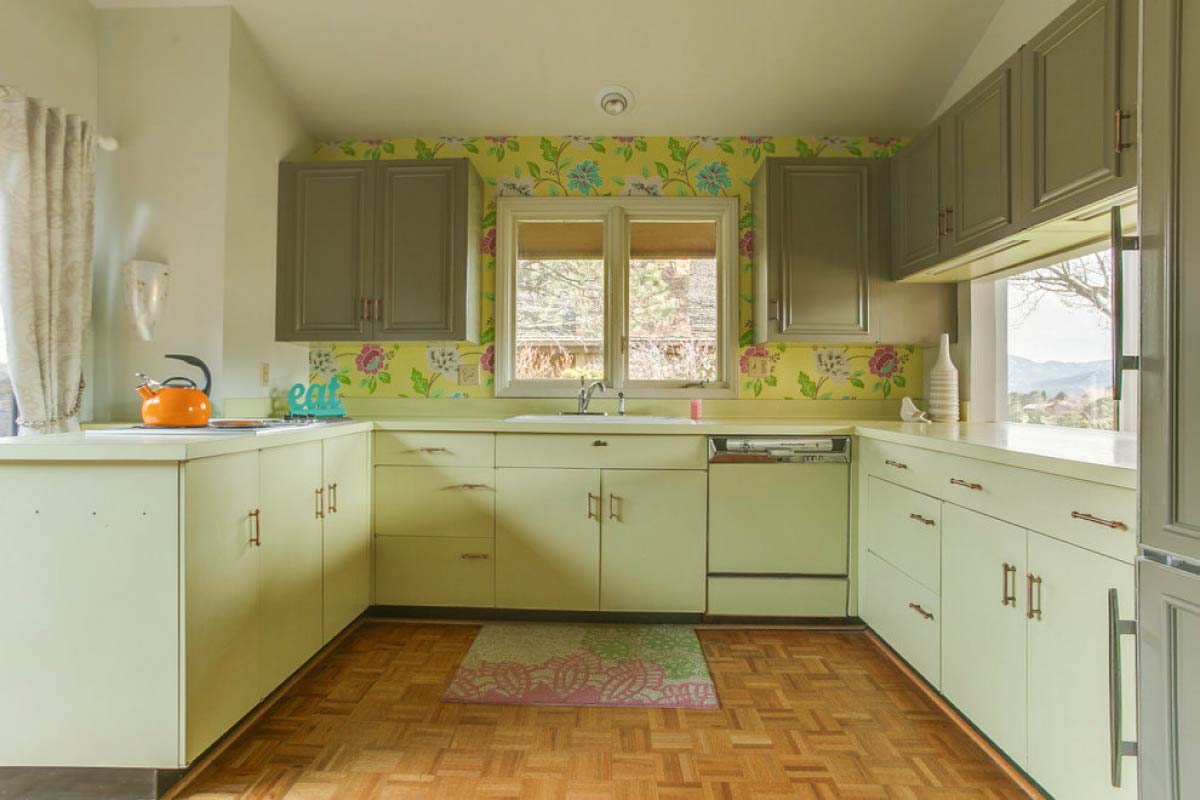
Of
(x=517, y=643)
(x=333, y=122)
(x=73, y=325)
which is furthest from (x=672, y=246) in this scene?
(x=73, y=325)

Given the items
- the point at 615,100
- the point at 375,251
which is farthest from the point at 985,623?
the point at 375,251

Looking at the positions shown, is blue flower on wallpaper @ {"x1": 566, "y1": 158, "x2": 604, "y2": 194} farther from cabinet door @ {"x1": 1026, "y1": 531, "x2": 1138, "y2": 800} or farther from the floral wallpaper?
cabinet door @ {"x1": 1026, "y1": 531, "x2": 1138, "y2": 800}

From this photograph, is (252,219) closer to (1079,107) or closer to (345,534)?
(345,534)

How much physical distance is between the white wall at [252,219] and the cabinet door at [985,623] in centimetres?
272

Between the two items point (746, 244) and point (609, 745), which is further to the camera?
point (746, 244)

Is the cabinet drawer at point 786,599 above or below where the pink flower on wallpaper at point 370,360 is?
below

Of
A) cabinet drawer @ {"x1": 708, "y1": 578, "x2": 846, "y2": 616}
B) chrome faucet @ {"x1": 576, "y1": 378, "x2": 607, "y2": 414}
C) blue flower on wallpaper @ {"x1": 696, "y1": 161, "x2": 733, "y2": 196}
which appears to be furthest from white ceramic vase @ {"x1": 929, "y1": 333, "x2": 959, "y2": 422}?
chrome faucet @ {"x1": 576, "y1": 378, "x2": 607, "y2": 414}

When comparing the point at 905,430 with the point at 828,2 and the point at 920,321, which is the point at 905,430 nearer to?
the point at 920,321

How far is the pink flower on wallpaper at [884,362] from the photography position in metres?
3.32

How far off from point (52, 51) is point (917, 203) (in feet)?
11.2

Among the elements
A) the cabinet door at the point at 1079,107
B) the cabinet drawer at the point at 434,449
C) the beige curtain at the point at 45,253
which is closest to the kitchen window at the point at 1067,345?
the cabinet door at the point at 1079,107

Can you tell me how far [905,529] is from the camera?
7.63ft

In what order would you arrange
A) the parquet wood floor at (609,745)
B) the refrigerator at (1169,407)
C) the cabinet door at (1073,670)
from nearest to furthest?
the refrigerator at (1169,407) < the cabinet door at (1073,670) < the parquet wood floor at (609,745)

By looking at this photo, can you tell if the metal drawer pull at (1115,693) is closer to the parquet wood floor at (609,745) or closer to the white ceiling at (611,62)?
the parquet wood floor at (609,745)
